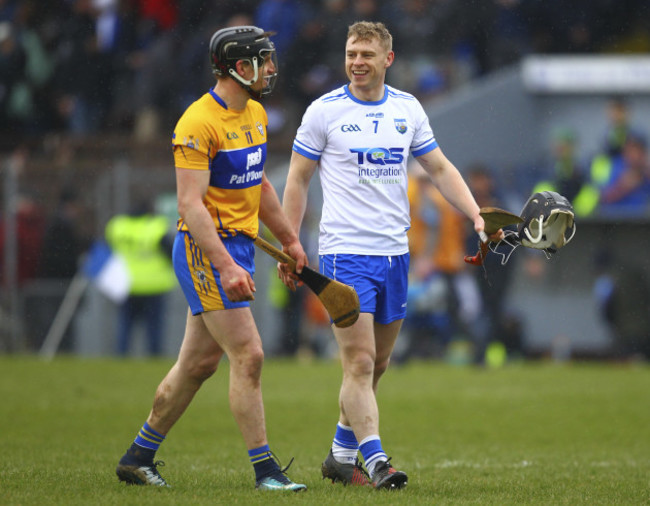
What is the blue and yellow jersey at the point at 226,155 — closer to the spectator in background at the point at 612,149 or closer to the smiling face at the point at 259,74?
the smiling face at the point at 259,74

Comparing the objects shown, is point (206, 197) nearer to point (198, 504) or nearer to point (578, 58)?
point (198, 504)

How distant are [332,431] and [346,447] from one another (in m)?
3.12

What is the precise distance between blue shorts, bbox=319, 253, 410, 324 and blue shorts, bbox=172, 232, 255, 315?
645 mm

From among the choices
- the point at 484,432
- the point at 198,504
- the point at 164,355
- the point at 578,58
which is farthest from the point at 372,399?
the point at 578,58

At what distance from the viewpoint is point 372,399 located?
6746 mm

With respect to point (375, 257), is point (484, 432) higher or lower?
lower

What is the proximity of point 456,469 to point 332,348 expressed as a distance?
1033 centimetres

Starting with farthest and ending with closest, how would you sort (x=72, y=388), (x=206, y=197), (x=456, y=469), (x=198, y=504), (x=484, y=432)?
(x=72, y=388) → (x=484, y=432) → (x=456, y=469) → (x=206, y=197) → (x=198, y=504)

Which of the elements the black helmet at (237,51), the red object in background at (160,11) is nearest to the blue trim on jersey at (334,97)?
the black helmet at (237,51)

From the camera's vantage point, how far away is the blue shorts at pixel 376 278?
6.89 meters

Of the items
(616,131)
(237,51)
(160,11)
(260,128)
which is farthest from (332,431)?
(160,11)

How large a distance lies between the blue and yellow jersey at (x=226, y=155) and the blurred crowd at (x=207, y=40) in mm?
13732

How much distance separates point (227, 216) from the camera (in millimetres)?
6457

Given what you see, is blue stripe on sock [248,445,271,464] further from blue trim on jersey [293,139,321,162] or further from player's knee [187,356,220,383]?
blue trim on jersey [293,139,321,162]
